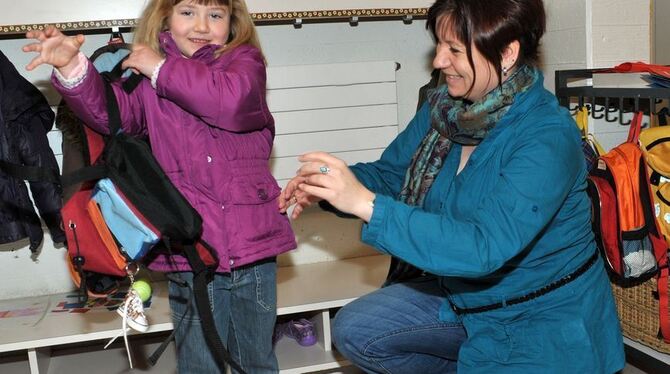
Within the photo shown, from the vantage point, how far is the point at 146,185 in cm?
159

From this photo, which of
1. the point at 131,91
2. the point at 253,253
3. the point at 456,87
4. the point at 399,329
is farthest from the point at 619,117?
the point at 131,91

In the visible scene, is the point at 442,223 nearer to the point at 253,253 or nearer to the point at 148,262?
the point at 253,253

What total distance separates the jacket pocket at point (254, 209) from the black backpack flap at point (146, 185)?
0.40 ft

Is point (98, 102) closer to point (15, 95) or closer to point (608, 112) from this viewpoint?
point (15, 95)

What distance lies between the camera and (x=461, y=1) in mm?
1523

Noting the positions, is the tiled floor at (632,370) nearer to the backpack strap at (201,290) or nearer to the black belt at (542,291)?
the black belt at (542,291)

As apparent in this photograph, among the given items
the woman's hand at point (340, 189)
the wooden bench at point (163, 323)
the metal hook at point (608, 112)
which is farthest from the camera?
the metal hook at point (608, 112)

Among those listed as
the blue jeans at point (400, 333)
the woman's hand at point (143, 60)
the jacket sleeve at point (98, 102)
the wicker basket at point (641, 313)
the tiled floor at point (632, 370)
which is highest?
the woman's hand at point (143, 60)

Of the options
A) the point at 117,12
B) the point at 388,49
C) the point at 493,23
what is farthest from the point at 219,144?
the point at 388,49

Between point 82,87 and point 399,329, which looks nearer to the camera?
point 82,87

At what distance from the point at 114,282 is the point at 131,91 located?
1.44 ft

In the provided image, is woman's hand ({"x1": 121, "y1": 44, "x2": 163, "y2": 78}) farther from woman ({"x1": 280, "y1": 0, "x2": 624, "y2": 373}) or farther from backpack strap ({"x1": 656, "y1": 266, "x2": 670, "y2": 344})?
backpack strap ({"x1": 656, "y1": 266, "x2": 670, "y2": 344})

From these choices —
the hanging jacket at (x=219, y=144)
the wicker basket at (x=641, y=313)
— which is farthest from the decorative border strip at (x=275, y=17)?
the wicker basket at (x=641, y=313)

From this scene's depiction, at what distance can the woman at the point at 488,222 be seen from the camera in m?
1.35
